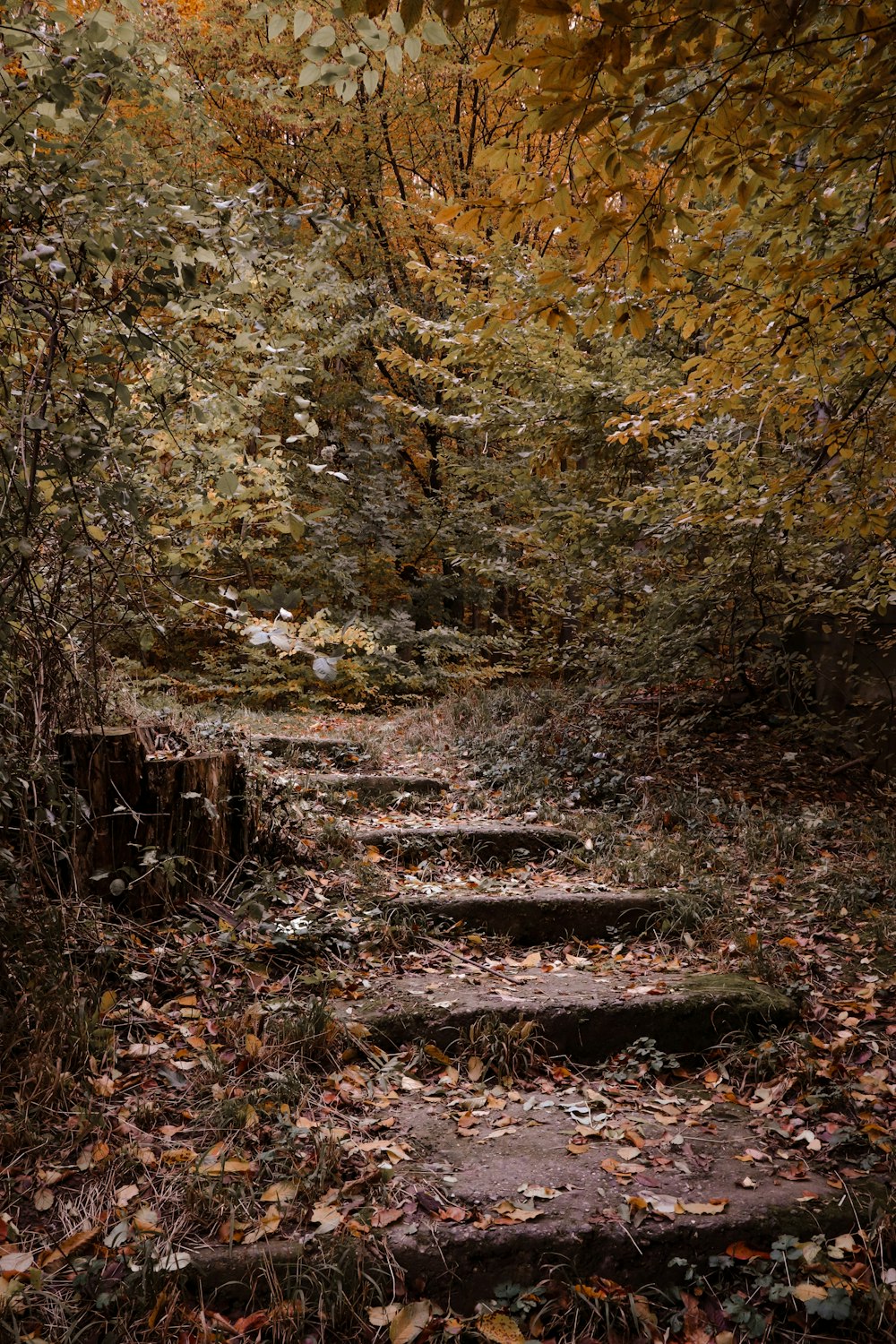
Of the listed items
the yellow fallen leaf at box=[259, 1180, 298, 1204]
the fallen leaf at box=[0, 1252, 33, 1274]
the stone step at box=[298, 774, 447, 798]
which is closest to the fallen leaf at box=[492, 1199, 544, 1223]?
the yellow fallen leaf at box=[259, 1180, 298, 1204]

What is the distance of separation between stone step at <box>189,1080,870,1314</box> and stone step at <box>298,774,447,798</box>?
267 centimetres

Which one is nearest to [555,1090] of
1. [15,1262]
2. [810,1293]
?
[810,1293]

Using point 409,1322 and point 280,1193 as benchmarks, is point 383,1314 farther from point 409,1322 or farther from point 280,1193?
point 280,1193

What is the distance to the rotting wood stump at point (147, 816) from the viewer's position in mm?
3504

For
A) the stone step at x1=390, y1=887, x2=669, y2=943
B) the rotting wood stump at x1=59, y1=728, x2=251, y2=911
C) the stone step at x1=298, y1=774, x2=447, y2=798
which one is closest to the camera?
the rotting wood stump at x1=59, y1=728, x2=251, y2=911

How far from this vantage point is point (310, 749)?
6.65 metres

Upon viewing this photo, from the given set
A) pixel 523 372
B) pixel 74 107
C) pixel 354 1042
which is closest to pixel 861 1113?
pixel 354 1042

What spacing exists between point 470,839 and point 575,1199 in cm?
267

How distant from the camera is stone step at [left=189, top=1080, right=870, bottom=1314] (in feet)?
7.55

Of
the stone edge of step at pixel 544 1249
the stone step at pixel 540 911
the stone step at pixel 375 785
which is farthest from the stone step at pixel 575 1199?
the stone step at pixel 375 785

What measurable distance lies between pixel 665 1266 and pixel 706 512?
4.41 meters

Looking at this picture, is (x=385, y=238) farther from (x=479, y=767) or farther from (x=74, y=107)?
(x=74, y=107)

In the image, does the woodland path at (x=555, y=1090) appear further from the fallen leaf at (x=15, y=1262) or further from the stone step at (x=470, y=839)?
the fallen leaf at (x=15, y=1262)

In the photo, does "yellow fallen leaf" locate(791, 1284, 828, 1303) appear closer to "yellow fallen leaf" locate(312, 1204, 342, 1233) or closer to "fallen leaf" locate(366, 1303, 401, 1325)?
"fallen leaf" locate(366, 1303, 401, 1325)
